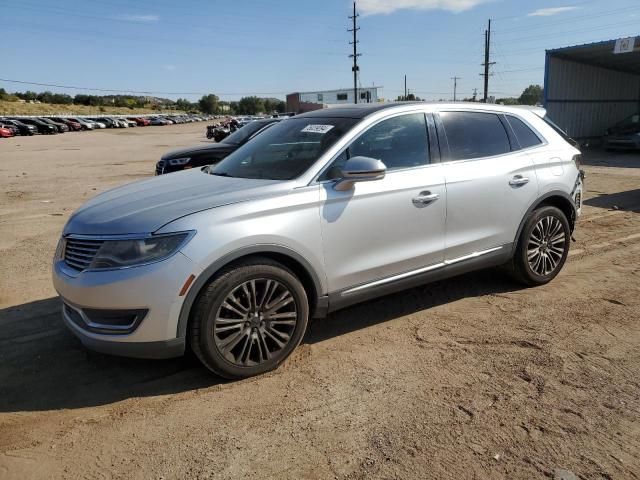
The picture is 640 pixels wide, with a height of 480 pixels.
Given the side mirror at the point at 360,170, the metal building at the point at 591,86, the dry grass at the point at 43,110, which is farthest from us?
the dry grass at the point at 43,110

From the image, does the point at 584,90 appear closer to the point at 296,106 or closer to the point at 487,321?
the point at 487,321

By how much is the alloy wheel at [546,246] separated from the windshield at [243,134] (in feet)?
22.6

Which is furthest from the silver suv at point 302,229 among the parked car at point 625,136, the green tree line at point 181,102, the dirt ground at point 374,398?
the green tree line at point 181,102

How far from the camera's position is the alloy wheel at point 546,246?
4.79 meters

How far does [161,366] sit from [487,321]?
8.42 ft

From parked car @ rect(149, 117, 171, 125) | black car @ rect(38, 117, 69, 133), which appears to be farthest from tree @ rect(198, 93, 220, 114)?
black car @ rect(38, 117, 69, 133)

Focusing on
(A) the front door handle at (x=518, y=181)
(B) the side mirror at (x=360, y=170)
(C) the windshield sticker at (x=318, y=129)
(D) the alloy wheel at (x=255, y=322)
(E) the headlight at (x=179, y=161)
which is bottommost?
(D) the alloy wheel at (x=255, y=322)

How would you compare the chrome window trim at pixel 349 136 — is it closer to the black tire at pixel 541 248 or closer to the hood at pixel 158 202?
the hood at pixel 158 202

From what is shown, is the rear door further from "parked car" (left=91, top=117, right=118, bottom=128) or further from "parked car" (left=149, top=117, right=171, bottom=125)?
"parked car" (left=149, top=117, right=171, bottom=125)

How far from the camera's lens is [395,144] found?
3.98 m

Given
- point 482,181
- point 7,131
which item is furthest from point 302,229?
point 7,131

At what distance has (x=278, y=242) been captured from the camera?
3.29m

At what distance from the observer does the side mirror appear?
342 centimetres

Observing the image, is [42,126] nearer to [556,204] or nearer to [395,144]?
[395,144]
